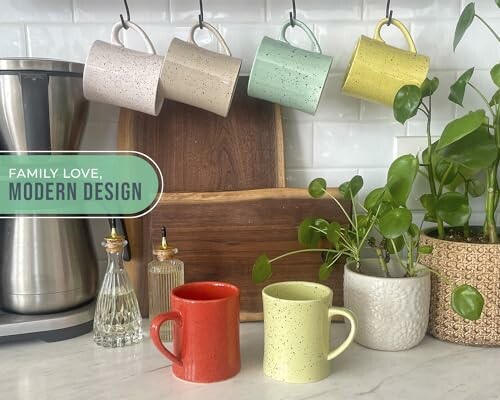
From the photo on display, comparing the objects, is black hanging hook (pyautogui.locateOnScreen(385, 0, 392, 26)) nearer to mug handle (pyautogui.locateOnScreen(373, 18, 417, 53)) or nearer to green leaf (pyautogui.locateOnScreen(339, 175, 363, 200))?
mug handle (pyautogui.locateOnScreen(373, 18, 417, 53))

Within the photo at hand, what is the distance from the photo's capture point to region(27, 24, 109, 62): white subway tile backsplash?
37.0 inches

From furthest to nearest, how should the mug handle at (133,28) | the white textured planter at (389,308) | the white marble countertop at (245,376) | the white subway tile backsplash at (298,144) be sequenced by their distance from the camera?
1. the white subway tile backsplash at (298,144)
2. the mug handle at (133,28)
3. the white textured planter at (389,308)
4. the white marble countertop at (245,376)

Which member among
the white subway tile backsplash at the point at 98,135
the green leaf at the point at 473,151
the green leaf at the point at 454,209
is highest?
the white subway tile backsplash at the point at 98,135

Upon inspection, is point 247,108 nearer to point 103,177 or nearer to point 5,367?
point 103,177

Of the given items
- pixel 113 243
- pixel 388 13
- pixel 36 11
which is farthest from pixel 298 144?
pixel 36 11

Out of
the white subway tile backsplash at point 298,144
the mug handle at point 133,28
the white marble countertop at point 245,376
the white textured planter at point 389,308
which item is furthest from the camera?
the white subway tile backsplash at point 298,144

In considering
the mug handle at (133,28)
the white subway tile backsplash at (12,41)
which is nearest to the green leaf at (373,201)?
the mug handle at (133,28)

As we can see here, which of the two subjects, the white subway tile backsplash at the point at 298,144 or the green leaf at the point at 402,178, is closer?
the green leaf at the point at 402,178


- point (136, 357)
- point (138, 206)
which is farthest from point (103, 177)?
point (136, 357)

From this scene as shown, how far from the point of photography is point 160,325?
0.68 m

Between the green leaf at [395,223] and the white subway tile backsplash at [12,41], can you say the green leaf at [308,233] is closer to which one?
the green leaf at [395,223]

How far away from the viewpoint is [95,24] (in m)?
0.94

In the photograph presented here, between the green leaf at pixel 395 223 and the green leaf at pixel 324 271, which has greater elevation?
the green leaf at pixel 395 223

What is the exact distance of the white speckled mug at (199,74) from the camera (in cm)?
83
